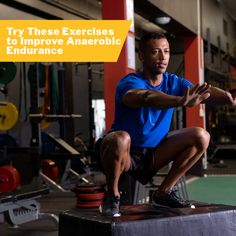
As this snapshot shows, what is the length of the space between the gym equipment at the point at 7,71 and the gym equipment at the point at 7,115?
27 centimetres

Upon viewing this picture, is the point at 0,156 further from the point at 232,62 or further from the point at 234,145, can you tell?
the point at 232,62

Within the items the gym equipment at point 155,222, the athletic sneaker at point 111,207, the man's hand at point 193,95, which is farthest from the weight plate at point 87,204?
the man's hand at point 193,95

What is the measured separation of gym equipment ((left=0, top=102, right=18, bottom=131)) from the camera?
17.0 feet

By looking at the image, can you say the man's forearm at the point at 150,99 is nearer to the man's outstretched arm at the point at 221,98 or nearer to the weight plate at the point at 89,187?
the man's outstretched arm at the point at 221,98

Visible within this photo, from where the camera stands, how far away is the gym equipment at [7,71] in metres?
5.16

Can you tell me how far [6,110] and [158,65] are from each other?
3.42 metres

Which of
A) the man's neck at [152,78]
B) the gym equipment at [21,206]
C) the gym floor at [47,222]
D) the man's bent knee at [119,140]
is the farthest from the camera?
the gym floor at [47,222]

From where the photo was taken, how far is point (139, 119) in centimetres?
205

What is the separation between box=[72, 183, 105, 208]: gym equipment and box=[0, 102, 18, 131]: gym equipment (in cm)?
153

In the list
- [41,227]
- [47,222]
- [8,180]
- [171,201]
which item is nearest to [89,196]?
[47,222]

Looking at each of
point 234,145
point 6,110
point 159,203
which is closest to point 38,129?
point 6,110

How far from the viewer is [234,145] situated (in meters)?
8.09

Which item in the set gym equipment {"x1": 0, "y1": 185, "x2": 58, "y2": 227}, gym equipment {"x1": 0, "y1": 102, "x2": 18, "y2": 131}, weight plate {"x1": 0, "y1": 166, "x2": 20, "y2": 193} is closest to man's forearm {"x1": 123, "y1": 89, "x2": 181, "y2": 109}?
gym equipment {"x1": 0, "y1": 185, "x2": 58, "y2": 227}

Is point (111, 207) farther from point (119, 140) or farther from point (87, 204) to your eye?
point (87, 204)
